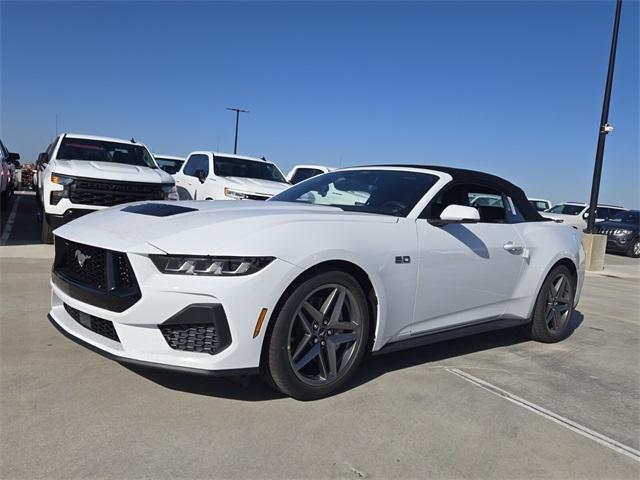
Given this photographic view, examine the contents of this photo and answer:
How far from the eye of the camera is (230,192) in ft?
32.4

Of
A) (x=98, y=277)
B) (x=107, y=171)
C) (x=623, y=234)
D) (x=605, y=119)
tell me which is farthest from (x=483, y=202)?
(x=623, y=234)

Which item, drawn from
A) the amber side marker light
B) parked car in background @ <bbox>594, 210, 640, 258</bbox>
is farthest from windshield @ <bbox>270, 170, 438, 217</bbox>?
parked car in background @ <bbox>594, 210, 640, 258</bbox>

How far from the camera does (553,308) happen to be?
5.10 meters

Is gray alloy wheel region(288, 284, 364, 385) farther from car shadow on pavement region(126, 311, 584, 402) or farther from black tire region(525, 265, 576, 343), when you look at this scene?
black tire region(525, 265, 576, 343)

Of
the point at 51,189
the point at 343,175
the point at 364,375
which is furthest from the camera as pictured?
the point at 51,189

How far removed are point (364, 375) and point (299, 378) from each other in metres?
0.76

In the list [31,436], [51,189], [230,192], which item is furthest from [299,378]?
[230,192]

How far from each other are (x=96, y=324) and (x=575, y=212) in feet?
66.5

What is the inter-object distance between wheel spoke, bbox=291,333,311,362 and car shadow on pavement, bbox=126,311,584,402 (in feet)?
0.98

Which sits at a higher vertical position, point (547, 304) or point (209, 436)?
point (547, 304)

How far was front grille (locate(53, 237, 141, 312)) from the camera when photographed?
288 cm

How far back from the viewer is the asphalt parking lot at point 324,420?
251 centimetres

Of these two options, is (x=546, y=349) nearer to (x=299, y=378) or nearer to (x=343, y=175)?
(x=343, y=175)

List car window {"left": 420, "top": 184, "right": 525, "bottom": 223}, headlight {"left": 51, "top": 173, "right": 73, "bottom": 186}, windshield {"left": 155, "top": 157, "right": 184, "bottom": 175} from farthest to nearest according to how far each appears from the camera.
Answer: windshield {"left": 155, "top": 157, "right": 184, "bottom": 175}, headlight {"left": 51, "top": 173, "right": 73, "bottom": 186}, car window {"left": 420, "top": 184, "right": 525, "bottom": 223}
